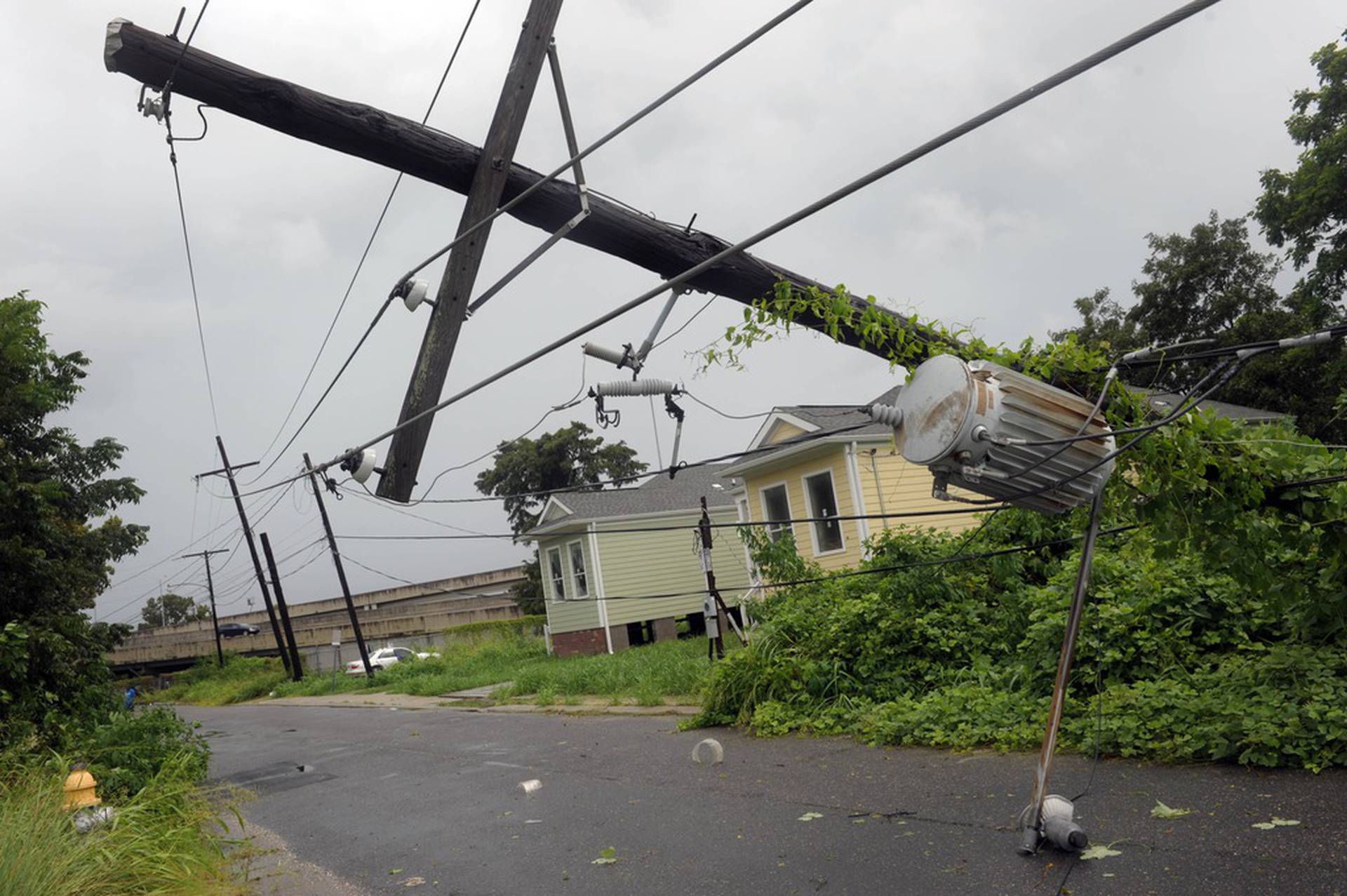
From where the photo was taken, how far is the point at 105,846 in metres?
6.29

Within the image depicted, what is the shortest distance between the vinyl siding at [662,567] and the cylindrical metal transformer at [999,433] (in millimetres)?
23900

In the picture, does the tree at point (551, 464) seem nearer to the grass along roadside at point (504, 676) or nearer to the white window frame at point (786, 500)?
the grass along roadside at point (504, 676)

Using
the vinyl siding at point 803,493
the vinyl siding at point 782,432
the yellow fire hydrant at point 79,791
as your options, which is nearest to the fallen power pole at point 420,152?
the yellow fire hydrant at point 79,791

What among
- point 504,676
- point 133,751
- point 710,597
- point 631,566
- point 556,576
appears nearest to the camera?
point 133,751

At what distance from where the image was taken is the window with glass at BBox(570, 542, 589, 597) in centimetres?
3009

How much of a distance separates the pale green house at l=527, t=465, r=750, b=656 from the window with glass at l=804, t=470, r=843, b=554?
7098mm

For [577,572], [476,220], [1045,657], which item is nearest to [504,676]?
[577,572]

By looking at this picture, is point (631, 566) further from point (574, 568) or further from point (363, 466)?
point (363, 466)

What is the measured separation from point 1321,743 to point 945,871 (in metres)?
2.58

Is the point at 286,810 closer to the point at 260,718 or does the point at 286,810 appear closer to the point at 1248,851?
the point at 1248,851

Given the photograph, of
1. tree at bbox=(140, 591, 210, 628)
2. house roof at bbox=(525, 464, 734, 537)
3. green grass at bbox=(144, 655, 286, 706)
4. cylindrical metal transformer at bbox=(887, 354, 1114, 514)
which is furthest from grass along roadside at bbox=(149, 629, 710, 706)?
tree at bbox=(140, 591, 210, 628)

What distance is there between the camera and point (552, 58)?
260 inches

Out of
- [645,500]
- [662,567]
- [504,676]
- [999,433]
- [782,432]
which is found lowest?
[504,676]

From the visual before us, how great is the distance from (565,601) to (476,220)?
22592mm
